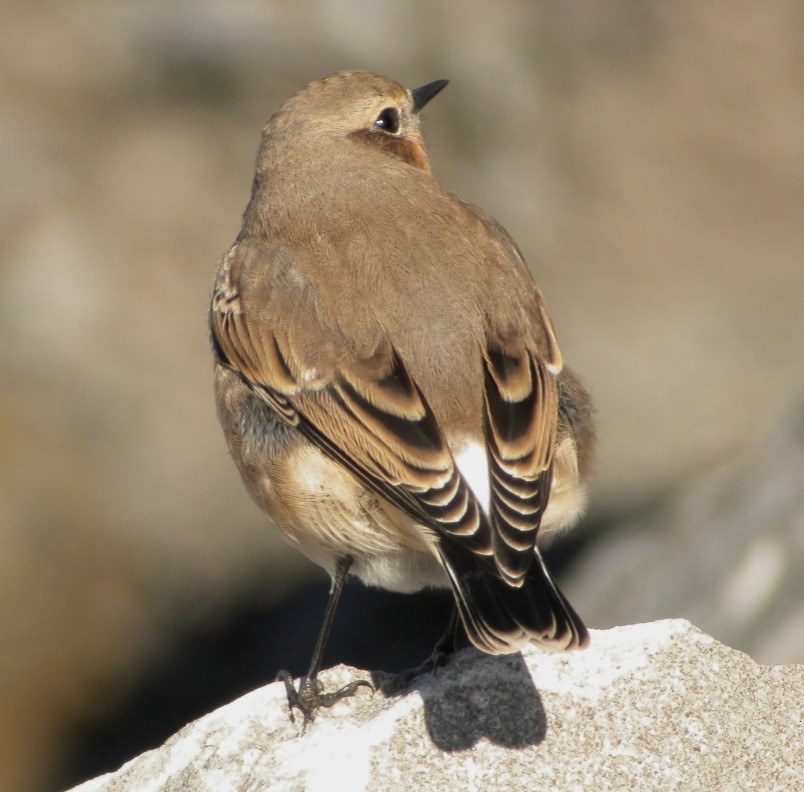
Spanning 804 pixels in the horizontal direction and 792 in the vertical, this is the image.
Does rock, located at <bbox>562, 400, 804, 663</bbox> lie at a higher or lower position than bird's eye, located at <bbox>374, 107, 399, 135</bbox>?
lower

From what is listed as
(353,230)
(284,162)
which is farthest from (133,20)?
Result: (353,230)

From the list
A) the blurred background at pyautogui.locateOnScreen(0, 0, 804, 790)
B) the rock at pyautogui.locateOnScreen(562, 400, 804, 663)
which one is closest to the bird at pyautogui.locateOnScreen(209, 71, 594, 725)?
the rock at pyautogui.locateOnScreen(562, 400, 804, 663)

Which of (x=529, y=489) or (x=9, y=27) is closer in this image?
(x=529, y=489)

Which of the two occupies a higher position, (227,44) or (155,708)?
(227,44)

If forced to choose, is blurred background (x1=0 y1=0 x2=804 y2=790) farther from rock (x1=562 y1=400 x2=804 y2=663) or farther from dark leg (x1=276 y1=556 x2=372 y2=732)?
dark leg (x1=276 y1=556 x2=372 y2=732)

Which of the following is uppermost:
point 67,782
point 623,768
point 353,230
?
point 353,230

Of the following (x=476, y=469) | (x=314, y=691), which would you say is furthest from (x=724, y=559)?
(x=476, y=469)

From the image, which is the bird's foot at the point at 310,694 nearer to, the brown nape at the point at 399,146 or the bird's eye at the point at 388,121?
the brown nape at the point at 399,146

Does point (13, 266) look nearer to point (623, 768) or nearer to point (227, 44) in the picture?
point (227, 44)
